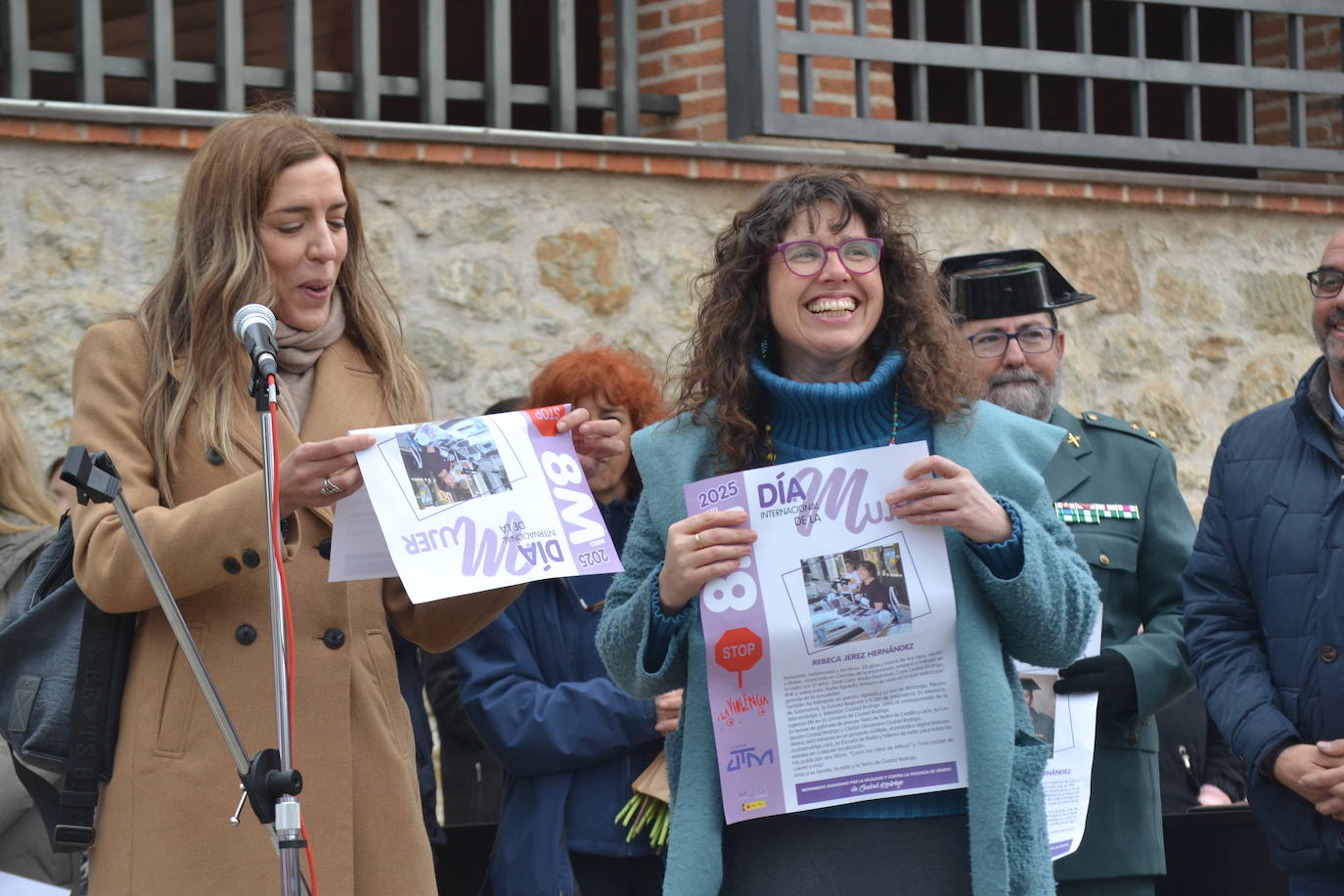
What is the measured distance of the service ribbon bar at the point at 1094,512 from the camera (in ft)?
13.6

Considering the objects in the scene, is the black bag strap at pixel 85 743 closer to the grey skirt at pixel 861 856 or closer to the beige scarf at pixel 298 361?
the beige scarf at pixel 298 361

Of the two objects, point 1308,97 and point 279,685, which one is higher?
point 1308,97

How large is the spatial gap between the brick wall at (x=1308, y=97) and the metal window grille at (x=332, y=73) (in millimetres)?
3410

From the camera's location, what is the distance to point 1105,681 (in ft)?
12.7

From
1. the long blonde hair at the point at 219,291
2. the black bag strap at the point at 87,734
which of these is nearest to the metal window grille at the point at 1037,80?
the long blonde hair at the point at 219,291

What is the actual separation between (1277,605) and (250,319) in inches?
90.6

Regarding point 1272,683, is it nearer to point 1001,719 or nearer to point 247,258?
point 1001,719

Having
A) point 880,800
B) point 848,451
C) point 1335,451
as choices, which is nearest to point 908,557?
point 848,451

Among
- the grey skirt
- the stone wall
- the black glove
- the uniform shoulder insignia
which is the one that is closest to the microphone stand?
the grey skirt

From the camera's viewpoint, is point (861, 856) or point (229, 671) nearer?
point (861, 856)

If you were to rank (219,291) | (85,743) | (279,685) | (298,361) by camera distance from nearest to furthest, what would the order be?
(279,685), (85,743), (219,291), (298,361)

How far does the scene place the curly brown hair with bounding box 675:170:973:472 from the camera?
10.00 feet

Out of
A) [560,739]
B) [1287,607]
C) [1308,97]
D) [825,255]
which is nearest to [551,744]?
[560,739]

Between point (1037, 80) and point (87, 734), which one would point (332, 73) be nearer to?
point (1037, 80)
